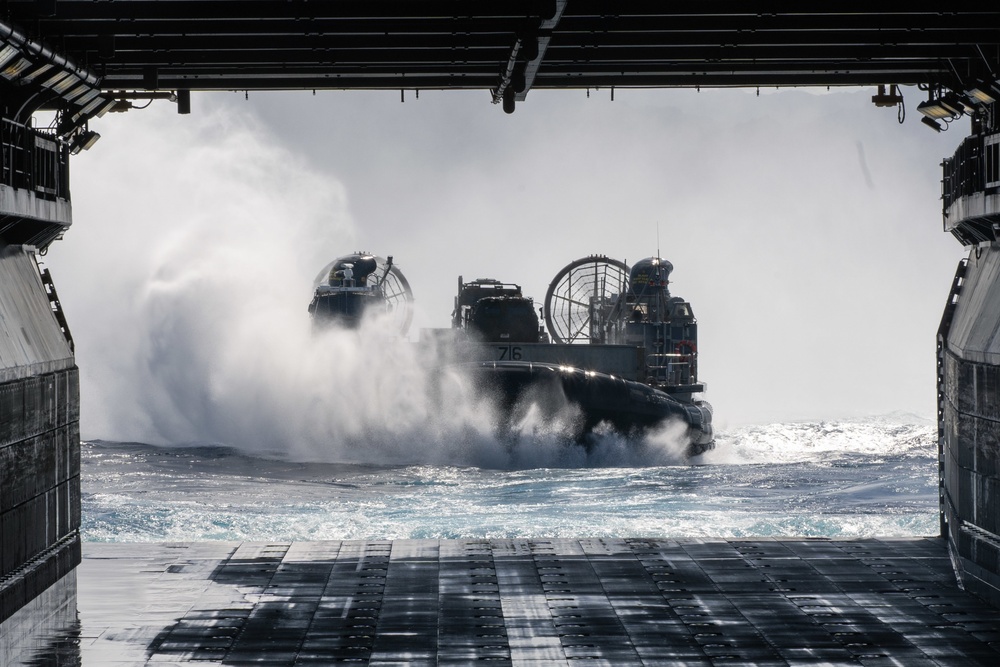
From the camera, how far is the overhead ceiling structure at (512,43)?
37.3ft

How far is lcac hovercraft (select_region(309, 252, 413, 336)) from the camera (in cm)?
3975

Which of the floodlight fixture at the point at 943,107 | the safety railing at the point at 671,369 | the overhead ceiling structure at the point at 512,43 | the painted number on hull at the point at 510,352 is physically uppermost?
the overhead ceiling structure at the point at 512,43

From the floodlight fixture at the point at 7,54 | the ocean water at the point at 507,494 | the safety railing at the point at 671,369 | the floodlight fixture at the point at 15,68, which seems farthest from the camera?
the safety railing at the point at 671,369

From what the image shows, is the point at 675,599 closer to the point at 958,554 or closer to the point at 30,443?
the point at 958,554

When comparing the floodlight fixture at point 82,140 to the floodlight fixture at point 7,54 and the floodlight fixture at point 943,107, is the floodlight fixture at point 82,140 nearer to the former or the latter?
the floodlight fixture at point 7,54

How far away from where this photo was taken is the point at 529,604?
10.9 metres

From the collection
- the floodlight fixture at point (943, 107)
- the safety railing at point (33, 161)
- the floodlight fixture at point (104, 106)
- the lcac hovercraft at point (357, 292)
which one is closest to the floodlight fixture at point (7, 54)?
the safety railing at point (33, 161)

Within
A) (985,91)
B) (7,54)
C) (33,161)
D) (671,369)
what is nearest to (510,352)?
(671,369)

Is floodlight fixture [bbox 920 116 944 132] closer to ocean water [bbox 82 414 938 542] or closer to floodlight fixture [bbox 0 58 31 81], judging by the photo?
ocean water [bbox 82 414 938 542]

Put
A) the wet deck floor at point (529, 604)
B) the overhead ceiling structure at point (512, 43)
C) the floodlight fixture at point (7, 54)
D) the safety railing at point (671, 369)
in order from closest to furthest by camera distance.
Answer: the wet deck floor at point (529, 604) < the floodlight fixture at point (7, 54) < the overhead ceiling structure at point (512, 43) < the safety railing at point (671, 369)

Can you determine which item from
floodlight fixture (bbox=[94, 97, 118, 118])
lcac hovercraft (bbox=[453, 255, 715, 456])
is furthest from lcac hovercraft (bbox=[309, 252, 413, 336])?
floodlight fixture (bbox=[94, 97, 118, 118])

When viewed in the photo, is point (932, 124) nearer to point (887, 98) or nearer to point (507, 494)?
point (887, 98)

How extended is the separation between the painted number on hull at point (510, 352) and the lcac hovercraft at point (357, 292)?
6511 millimetres

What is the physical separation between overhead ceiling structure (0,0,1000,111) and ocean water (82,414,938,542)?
6.98m
